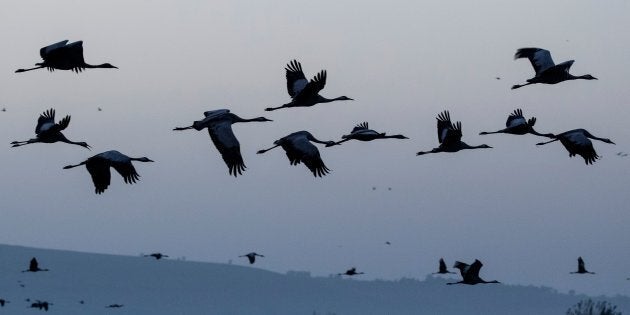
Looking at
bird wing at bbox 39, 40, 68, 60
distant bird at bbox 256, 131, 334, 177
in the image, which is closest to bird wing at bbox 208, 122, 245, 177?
distant bird at bbox 256, 131, 334, 177

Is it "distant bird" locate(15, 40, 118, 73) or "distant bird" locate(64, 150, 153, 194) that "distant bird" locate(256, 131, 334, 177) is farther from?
"distant bird" locate(15, 40, 118, 73)

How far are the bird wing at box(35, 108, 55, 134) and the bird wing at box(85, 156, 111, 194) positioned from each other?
338 centimetres

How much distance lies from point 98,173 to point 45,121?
4.71m

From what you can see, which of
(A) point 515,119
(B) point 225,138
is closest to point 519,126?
(A) point 515,119

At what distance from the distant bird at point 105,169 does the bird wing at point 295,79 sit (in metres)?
5.14

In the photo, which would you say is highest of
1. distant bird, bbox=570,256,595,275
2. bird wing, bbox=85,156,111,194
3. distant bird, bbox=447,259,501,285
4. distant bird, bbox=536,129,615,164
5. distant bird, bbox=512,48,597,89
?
distant bird, bbox=512,48,597,89

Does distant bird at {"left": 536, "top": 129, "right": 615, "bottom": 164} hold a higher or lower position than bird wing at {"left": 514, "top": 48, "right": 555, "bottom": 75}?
Answer: lower

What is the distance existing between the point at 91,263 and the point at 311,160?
153019 millimetres

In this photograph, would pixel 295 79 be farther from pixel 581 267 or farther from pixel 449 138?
pixel 581 267

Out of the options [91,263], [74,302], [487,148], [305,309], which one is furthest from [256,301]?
[487,148]

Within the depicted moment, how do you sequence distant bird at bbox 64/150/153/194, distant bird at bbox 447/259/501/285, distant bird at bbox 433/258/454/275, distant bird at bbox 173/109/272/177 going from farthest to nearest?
distant bird at bbox 433/258/454/275 < distant bird at bbox 447/259/501/285 < distant bird at bbox 64/150/153/194 < distant bird at bbox 173/109/272/177

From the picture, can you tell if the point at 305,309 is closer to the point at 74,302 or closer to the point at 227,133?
the point at 74,302

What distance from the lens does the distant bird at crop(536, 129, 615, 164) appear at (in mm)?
37531

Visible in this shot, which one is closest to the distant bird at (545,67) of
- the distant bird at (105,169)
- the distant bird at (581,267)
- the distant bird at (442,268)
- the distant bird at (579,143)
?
the distant bird at (579,143)
